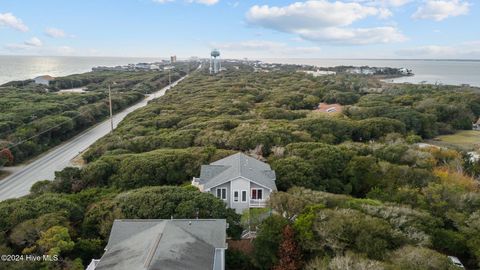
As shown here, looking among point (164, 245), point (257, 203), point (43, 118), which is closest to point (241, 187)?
point (257, 203)

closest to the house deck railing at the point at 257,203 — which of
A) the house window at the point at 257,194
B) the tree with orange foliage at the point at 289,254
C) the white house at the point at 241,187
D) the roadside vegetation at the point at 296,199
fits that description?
the white house at the point at 241,187

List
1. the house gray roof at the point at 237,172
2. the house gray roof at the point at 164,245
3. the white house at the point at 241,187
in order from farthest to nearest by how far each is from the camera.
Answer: the house gray roof at the point at 237,172 → the white house at the point at 241,187 → the house gray roof at the point at 164,245

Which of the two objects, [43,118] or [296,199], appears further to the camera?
[43,118]

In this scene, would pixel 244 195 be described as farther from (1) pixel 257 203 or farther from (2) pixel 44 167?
(2) pixel 44 167

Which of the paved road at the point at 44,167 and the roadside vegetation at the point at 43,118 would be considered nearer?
the paved road at the point at 44,167

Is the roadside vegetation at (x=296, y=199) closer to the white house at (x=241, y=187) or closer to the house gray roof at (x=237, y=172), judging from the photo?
the house gray roof at (x=237, y=172)

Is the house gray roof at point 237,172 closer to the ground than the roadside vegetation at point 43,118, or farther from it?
farther from it

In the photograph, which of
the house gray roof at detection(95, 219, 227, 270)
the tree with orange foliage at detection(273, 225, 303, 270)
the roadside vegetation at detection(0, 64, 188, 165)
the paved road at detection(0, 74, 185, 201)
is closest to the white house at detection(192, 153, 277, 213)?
the tree with orange foliage at detection(273, 225, 303, 270)

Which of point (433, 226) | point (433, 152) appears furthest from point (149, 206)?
point (433, 152)
